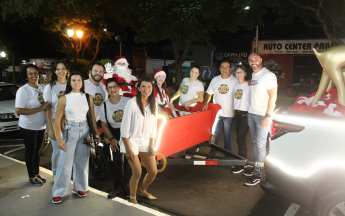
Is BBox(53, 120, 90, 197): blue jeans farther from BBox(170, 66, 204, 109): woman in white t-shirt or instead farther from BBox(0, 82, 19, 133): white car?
BBox(0, 82, 19, 133): white car

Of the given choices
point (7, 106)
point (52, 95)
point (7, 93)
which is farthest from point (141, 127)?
point (7, 93)

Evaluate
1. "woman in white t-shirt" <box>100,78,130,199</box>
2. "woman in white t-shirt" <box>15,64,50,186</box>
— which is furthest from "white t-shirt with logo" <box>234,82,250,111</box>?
"woman in white t-shirt" <box>15,64,50,186</box>

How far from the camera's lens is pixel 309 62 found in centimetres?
2503

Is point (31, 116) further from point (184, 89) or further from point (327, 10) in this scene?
point (327, 10)

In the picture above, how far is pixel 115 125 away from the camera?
4.10m

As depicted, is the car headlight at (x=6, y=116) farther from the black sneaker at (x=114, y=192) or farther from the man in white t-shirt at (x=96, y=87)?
the black sneaker at (x=114, y=192)

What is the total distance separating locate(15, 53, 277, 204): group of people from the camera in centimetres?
361

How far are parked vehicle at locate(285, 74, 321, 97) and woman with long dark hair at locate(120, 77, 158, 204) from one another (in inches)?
Answer: 719

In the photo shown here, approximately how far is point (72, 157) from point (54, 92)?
1052 millimetres

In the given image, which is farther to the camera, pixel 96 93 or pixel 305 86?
pixel 305 86

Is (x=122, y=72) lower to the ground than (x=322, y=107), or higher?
higher

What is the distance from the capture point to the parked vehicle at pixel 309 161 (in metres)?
2.63

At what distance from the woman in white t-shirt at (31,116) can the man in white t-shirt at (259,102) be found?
10.4 feet

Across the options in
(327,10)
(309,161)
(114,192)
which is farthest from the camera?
(327,10)
